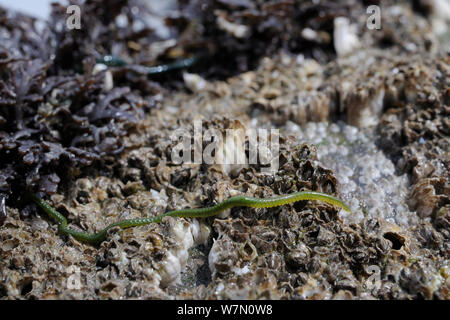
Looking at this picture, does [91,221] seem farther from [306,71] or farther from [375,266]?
[306,71]

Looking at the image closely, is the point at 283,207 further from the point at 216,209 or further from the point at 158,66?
the point at 158,66

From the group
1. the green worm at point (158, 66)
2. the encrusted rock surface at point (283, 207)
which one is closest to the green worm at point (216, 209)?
the encrusted rock surface at point (283, 207)

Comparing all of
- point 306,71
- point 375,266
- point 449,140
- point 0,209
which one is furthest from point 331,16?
point 0,209

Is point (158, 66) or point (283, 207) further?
point (158, 66)

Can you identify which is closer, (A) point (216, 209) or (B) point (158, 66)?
(A) point (216, 209)

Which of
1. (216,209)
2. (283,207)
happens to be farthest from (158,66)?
(283,207)

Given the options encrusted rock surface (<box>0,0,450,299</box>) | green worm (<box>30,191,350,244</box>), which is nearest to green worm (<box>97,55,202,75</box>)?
encrusted rock surface (<box>0,0,450,299</box>)

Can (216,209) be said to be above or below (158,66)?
below

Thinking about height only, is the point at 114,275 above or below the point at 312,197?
below

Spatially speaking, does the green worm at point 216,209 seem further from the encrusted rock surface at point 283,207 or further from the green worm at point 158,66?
the green worm at point 158,66

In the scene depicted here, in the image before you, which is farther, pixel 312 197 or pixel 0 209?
pixel 0 209
